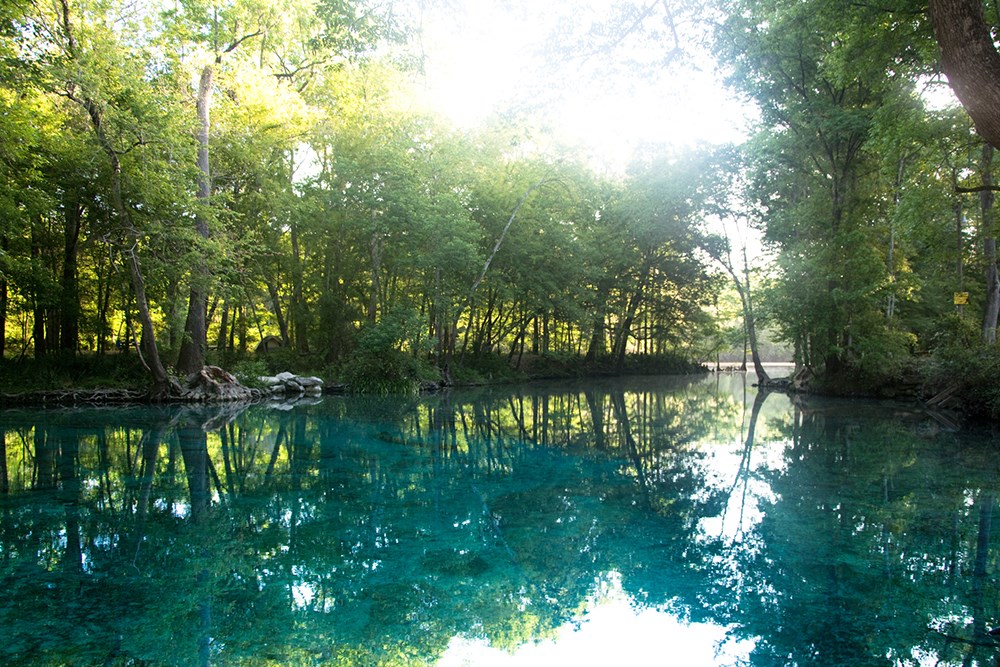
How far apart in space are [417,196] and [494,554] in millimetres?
15301

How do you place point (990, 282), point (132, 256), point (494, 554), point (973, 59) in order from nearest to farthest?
point (973, 59) < point (494, 554) < point (990, 282) < point (132, 256)

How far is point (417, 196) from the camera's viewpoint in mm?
17969

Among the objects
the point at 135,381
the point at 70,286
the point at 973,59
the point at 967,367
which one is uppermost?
the point at 973,59

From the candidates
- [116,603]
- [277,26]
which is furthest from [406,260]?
[116,603]

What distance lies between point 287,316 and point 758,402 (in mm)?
15627

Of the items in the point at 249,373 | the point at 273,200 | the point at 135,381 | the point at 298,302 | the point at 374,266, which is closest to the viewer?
the point at 135,381

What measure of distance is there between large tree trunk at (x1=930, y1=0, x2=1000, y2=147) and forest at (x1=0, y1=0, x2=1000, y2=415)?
0.02m

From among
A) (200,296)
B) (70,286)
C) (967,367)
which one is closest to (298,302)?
(200,296)

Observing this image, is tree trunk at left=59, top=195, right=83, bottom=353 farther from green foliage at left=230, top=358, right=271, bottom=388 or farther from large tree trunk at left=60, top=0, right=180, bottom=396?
green foliage at left=230, top=358, right=271, bottom=388

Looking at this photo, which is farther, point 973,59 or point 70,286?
point 70,286

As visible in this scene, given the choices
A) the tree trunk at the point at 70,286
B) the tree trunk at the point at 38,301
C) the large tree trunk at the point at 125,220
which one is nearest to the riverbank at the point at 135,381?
the large tree trunk at the point at 125,220

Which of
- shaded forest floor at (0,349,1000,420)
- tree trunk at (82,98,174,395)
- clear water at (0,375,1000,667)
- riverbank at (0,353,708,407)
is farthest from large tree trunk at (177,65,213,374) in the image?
clear water at (0,375,1000,667)

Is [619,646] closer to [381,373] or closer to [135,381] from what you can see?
[135,381]

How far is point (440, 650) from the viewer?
2.62 m
